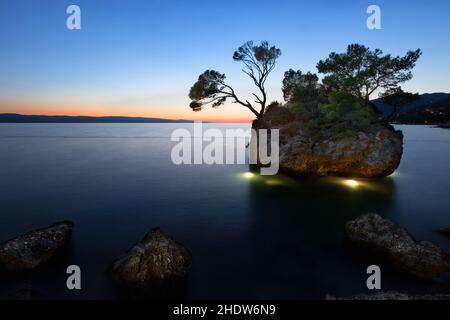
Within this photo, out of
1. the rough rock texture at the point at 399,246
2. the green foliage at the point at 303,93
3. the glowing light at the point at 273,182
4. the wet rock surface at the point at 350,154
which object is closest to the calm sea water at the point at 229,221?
the glowing light at the point at 273,182

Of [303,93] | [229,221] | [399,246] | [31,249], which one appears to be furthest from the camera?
[303,93]

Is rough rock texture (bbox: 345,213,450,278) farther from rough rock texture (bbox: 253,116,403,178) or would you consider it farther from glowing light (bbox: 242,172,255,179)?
glowing light (bbox: 242,172,255,179)

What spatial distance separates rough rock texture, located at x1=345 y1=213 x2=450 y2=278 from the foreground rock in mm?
9002

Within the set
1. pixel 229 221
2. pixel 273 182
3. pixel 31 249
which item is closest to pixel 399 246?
pixel 229 221

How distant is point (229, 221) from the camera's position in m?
15.6

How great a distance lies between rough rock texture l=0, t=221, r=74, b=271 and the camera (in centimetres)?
949

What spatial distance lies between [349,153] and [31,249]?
993 inches

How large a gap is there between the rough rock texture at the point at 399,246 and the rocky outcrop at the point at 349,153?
12714mm

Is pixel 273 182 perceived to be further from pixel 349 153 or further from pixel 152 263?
pixel 152 263

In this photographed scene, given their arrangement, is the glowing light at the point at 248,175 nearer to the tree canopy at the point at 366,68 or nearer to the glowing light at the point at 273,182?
the glowing light at the point at 273,182

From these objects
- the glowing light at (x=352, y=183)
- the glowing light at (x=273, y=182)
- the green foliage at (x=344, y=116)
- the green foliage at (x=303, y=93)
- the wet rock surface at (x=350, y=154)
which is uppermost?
the green foliage at (x=303, y=93)

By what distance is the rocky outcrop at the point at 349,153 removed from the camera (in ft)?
75.2

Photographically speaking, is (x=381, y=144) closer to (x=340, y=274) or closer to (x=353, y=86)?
(x=353, y=86)
